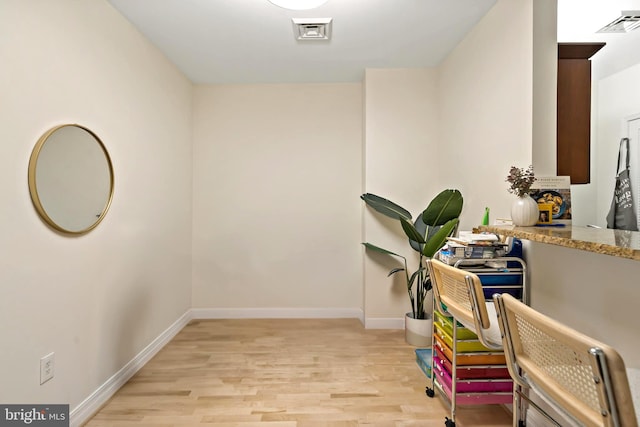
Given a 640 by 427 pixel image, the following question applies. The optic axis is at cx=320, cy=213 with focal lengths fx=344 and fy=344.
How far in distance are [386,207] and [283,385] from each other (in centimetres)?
172

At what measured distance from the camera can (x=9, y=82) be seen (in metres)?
1.51

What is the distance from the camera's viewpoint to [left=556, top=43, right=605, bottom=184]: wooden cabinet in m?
1.99

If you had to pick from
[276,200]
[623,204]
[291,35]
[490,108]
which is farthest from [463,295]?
[276,200]

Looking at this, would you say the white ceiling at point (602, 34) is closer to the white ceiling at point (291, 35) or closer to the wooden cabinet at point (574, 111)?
the wooden cabinet at point (574, 111)

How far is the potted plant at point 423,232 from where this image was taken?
276 cm

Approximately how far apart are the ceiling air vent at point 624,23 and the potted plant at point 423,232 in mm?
1325

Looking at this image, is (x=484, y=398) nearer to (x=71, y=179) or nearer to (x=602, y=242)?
(x=602, y=242)

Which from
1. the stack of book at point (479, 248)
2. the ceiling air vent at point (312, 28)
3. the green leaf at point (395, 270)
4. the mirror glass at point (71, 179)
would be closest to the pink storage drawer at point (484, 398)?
the stack of book at point (479, 248)

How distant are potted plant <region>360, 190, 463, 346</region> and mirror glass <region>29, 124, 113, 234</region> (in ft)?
7.07

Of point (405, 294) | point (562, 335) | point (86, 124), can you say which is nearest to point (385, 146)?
point (405, 294)

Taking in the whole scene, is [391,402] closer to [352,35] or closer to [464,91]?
[464,91]

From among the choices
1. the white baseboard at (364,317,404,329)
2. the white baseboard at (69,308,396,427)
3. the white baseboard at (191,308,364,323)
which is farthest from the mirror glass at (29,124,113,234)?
the white baseboard at (364,317,404,329)

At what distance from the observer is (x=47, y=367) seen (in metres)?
1.70

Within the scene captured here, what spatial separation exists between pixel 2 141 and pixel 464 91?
2974mm
